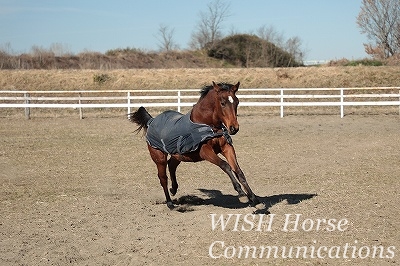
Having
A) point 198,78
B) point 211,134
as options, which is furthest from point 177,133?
point 198,78

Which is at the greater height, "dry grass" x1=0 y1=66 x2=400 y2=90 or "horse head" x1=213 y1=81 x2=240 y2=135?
"dry grass" x1=0 y1=66 x2=400 y2=90

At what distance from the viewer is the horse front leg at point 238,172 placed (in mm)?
7141

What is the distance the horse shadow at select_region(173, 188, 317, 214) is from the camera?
8117 millimetres

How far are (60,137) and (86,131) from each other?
6.08 ft

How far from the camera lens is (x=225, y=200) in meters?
8.77

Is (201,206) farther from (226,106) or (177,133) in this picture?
(226,106)

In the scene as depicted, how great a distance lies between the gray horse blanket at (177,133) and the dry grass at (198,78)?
2307cm

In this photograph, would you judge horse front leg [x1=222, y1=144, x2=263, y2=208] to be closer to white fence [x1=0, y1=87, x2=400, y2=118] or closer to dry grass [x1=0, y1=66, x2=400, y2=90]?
white fence [x1=0, y1=87, x2=400, y2=118]

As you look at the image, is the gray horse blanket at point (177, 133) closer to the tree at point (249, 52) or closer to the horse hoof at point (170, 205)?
the horse hoof at point (170, 205)

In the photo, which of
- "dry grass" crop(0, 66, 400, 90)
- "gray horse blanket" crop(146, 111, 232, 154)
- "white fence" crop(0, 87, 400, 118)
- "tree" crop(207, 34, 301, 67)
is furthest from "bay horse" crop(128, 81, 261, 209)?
"tree" crop(207, 34, 301, 67)

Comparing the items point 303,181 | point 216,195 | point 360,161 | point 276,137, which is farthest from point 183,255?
point 276,137

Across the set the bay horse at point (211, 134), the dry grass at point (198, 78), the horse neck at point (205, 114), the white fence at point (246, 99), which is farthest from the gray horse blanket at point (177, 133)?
the dry grass at point (198, 78)

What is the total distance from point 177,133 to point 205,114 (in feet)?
1.68

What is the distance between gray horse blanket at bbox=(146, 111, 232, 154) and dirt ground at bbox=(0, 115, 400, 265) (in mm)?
920
